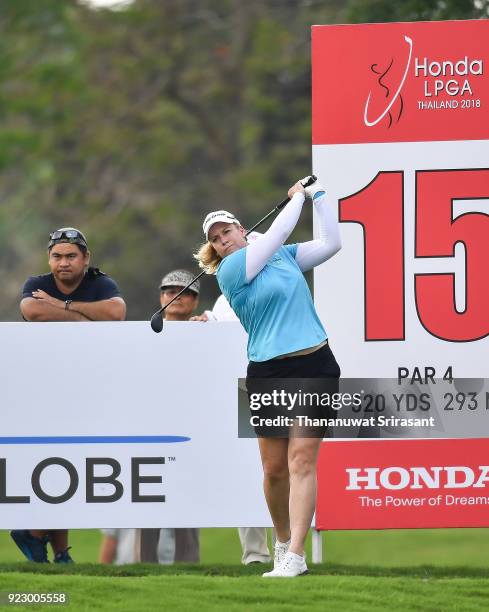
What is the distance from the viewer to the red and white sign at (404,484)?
335 inches

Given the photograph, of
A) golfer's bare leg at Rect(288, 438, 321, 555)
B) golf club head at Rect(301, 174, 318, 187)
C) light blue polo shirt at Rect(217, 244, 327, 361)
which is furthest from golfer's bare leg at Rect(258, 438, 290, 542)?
golf club head at Rect(301, 174, 318, 187)

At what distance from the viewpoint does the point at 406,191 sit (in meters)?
8.55

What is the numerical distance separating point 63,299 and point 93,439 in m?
0.84

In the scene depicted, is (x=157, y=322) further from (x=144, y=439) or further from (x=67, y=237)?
(x=67, y=237)

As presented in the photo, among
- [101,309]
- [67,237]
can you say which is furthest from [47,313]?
[67,237]

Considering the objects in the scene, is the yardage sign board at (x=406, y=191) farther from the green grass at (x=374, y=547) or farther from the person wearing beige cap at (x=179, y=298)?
the green grass at (x=374, y=547)

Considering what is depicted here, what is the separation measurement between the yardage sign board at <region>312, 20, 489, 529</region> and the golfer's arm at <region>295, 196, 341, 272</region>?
70cm

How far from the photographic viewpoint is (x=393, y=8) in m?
14.3

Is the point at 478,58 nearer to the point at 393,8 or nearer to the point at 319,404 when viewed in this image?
the point at 319,404

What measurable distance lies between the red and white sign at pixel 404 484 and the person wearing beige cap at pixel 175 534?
1027 millimetres

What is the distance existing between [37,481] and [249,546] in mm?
1258

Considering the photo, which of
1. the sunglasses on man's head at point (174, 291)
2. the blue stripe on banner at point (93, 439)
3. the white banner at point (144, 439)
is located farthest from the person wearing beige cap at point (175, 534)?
the blue stripe on banner at point (93, 439)

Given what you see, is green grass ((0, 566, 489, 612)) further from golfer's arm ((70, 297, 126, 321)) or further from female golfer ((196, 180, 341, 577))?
golfer's arm ((70, 297, 126, 321))

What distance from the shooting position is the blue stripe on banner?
332 inches
